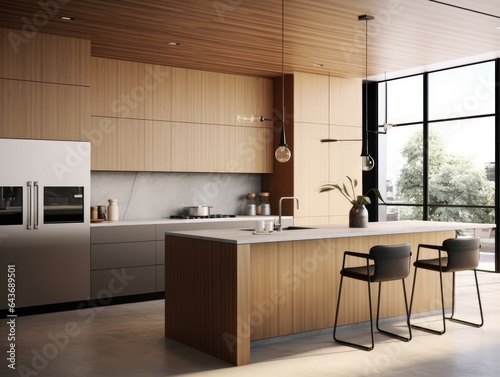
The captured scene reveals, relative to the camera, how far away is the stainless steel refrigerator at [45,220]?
5.59m

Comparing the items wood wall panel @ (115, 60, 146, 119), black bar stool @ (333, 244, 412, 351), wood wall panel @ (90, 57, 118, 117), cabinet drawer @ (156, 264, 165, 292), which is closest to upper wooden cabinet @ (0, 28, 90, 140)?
wood wall panel @ (90, 57, 118, 117)

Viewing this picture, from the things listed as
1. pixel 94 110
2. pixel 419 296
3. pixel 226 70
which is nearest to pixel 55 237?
pixel 94 110

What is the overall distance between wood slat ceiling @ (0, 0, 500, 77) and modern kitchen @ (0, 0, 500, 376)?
0.03 meters

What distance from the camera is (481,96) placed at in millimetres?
8375

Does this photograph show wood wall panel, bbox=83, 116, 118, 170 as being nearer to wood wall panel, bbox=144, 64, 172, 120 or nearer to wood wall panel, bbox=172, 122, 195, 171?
wood wall panel, bbox=144, 64, 172, 120

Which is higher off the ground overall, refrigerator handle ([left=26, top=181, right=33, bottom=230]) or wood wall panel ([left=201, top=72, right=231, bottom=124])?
wood wall panel ([left=201, top=72, right=231, bottom=124])

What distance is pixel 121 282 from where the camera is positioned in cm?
645

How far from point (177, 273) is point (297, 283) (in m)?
0.99

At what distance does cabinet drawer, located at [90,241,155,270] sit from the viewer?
6230mm

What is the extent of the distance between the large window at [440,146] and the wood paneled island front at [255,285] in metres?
3.31

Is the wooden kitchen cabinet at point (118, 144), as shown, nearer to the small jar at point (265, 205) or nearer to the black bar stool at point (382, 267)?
the small jar at point (265, 205)

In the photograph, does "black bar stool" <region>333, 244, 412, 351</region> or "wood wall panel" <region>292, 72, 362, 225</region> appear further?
"wood wall panel" <region>292, 72, 362, 225</region>

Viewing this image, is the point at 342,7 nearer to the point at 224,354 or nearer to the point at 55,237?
the point at 224,354

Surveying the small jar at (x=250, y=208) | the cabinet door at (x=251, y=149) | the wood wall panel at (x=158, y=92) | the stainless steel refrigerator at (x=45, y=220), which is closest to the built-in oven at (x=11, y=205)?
the stainless steel refrigerator at (x=45, y=220)
